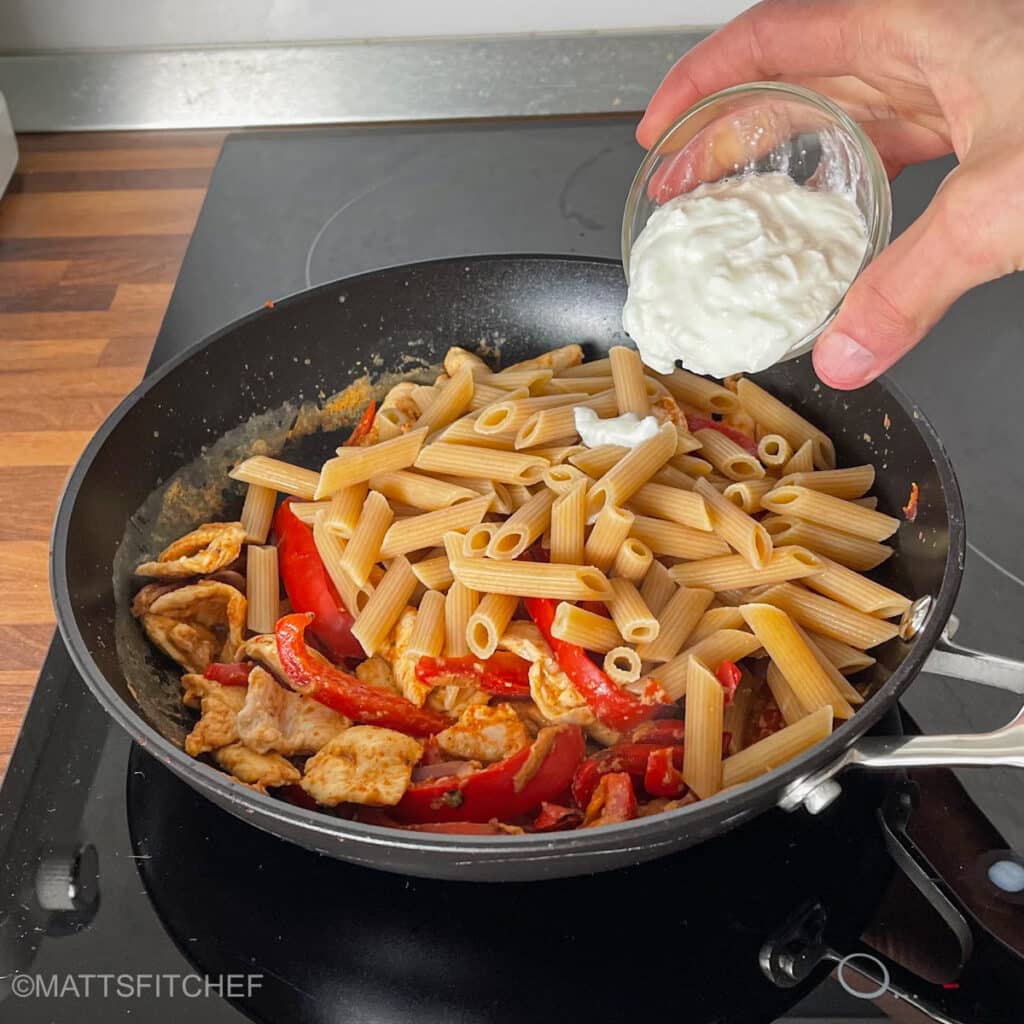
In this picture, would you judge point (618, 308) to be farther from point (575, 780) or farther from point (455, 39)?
point (455, 39)

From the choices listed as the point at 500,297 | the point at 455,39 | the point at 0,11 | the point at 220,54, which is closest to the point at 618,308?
the point at 500,297

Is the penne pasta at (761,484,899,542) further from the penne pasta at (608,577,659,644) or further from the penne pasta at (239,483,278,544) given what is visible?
the penne pasta at (239,483,278,544)

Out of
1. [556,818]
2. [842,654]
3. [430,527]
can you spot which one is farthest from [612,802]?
[430,527]

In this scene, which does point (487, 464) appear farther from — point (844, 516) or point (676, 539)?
point (844, 516)

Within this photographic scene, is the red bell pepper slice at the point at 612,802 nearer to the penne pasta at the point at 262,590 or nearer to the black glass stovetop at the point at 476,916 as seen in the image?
the black glass stovetop at the point at 476,916

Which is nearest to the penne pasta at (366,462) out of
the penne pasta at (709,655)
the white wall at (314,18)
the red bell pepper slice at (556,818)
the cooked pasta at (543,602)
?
the cooked pasta at (543,602)

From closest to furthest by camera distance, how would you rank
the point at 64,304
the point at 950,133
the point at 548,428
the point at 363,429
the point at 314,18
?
the point at 950,133
the point at 548,428
the point at 363,429
the point at 64,304
the point at 314,18

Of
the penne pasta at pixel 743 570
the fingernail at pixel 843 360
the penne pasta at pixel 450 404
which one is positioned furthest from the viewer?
the penne pasta at pixel 450 404

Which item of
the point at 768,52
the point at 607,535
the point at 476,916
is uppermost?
the point at 768,52
